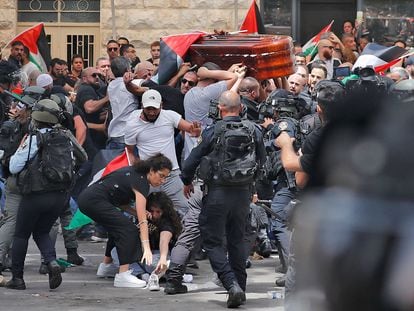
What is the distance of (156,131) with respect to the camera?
1098 centimetres

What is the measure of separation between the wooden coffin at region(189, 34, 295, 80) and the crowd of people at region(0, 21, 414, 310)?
175 mm

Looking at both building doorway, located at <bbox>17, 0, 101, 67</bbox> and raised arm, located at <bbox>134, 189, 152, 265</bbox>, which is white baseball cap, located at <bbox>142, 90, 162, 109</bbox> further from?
building doorway, located at <bbox>17, 0, 101, 67</bbox>

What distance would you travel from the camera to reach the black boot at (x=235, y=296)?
8984 mm

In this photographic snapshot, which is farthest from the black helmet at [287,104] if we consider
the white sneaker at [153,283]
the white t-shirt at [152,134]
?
the white sneaker at [153,283]

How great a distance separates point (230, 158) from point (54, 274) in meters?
1.90

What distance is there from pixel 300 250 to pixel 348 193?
0.21 metres

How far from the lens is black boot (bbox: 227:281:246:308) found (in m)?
Answer: 8.98

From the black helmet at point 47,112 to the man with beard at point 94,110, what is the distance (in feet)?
12.2

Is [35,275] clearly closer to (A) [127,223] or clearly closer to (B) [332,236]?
(A) [127,223]

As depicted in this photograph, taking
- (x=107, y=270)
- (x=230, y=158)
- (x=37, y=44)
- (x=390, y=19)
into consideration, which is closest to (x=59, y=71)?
(x=37, y=44)

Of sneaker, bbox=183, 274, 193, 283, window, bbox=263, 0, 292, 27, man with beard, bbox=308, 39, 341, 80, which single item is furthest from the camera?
window, bbox=263, 0, 292, 27

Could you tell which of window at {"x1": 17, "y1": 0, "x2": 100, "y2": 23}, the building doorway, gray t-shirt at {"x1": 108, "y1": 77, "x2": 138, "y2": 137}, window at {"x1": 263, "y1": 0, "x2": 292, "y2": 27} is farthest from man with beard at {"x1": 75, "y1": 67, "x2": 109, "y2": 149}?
window at {"x1": 263, "y1": 0, "x2": 292, "y2": 27}

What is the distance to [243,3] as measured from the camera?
63.9 feet

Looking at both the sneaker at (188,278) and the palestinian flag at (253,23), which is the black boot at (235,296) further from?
the palestinian flag at (253,23)
